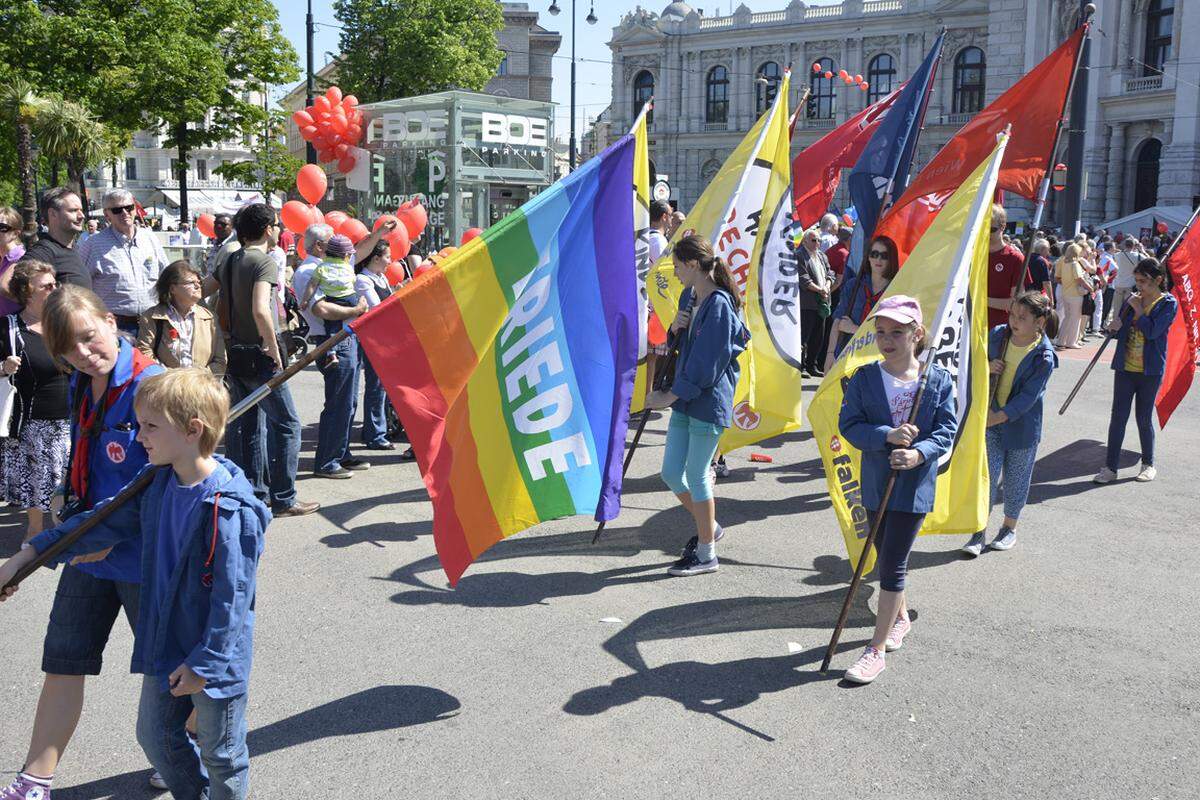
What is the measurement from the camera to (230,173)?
98.0 feet

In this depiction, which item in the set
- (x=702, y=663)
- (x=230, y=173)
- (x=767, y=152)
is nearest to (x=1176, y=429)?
(x=767, y=152)

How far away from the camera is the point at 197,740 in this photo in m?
3.14

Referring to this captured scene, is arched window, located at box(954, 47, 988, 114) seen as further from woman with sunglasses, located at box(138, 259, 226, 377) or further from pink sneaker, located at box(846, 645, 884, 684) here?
pink sneaker, located at box(846, 645, 884, 684)

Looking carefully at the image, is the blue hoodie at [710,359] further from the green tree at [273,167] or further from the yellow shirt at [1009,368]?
the green tree at [273,167]

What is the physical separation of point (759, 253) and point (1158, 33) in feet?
154

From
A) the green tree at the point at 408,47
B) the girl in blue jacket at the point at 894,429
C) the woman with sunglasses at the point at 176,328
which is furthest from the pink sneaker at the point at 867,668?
the green tree at the point at 408,47

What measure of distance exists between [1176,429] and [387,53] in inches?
1521

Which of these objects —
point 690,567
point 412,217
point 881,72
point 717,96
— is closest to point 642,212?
point 690,567

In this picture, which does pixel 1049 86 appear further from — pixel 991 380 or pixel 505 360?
pixel 505 360

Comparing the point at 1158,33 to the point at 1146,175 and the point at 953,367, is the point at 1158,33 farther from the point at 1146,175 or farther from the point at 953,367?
the point at 953,367

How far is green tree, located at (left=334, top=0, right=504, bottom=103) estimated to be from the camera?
139 feet

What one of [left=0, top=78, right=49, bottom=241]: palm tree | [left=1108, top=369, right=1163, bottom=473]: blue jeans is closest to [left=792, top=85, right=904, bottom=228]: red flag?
[left=1108, top=369, right=1163, bottom=473]: blue jeans

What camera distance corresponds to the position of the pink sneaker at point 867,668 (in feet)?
14.7

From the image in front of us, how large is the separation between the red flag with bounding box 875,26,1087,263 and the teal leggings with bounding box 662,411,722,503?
220 cm
